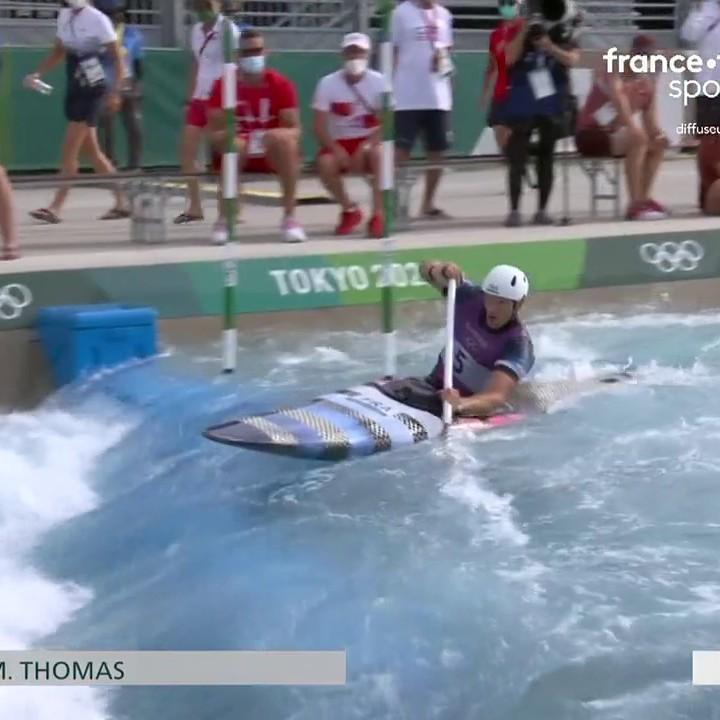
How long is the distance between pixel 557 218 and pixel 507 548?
5940mm

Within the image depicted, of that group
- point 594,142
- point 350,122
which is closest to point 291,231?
point 350,122

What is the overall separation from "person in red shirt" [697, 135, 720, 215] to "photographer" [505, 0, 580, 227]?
143 centimetres

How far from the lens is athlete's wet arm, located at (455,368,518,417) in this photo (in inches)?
271

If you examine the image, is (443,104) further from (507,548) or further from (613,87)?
(507,548)

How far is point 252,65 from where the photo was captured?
30.8 ft

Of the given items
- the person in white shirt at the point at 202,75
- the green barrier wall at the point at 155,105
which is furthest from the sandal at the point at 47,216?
the green barrier wall at the point at 155,105

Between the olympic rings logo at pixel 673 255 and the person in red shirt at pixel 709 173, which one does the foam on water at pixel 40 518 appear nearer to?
the olympic rings logo at pixel 673 255

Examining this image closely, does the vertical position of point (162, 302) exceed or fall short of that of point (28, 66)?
it falls short

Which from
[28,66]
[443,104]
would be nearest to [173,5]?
[28,66]

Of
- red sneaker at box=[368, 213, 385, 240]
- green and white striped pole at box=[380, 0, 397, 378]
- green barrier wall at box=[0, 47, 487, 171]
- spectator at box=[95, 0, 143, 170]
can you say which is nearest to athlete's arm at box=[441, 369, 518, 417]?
green and white striped pole at box=[380, 0, 397, 378]

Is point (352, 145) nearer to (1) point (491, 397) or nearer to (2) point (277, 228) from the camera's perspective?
(2) point (277, 228)

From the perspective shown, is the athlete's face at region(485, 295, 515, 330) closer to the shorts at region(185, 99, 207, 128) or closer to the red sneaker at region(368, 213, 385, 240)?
the red sneaker at region(368, 213, 385, 240)

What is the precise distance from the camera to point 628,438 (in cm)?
707

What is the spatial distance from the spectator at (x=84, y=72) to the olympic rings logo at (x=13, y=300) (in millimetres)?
1995
